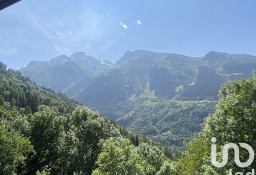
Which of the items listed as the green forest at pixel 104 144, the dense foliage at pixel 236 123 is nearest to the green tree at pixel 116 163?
the green forest at pixel 104 144

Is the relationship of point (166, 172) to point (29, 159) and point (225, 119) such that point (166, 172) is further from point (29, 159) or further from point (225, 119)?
point (225, 119)

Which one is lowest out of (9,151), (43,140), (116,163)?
(116,163)

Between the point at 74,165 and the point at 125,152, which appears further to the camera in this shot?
the point at 74,165

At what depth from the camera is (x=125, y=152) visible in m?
51.7

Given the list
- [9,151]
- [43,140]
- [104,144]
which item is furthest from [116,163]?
[43,140]

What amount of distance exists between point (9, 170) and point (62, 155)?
18.8 metres

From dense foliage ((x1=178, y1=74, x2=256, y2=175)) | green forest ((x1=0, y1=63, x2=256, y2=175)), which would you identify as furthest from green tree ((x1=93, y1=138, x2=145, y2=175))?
dense foliage ((x1=178, y1=74, x2=256, y2=175))

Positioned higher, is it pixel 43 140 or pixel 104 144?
pixel 43 140

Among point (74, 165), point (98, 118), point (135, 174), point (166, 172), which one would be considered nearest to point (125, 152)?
point (135, 174)

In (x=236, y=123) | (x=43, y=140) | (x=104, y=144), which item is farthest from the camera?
(x=43, y=140)

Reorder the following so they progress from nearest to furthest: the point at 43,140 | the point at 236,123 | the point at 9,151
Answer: the point at 236,123
the point at 9,151
the point at 43,140

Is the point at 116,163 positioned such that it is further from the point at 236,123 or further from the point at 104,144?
the point at 236,123

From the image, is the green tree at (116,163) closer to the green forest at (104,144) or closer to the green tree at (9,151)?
the green forest at (104,144)

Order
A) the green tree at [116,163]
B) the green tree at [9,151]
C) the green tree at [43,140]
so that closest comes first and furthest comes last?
the green tree at [116,163], the green tree at [9,151], the green tree at [43,140]
